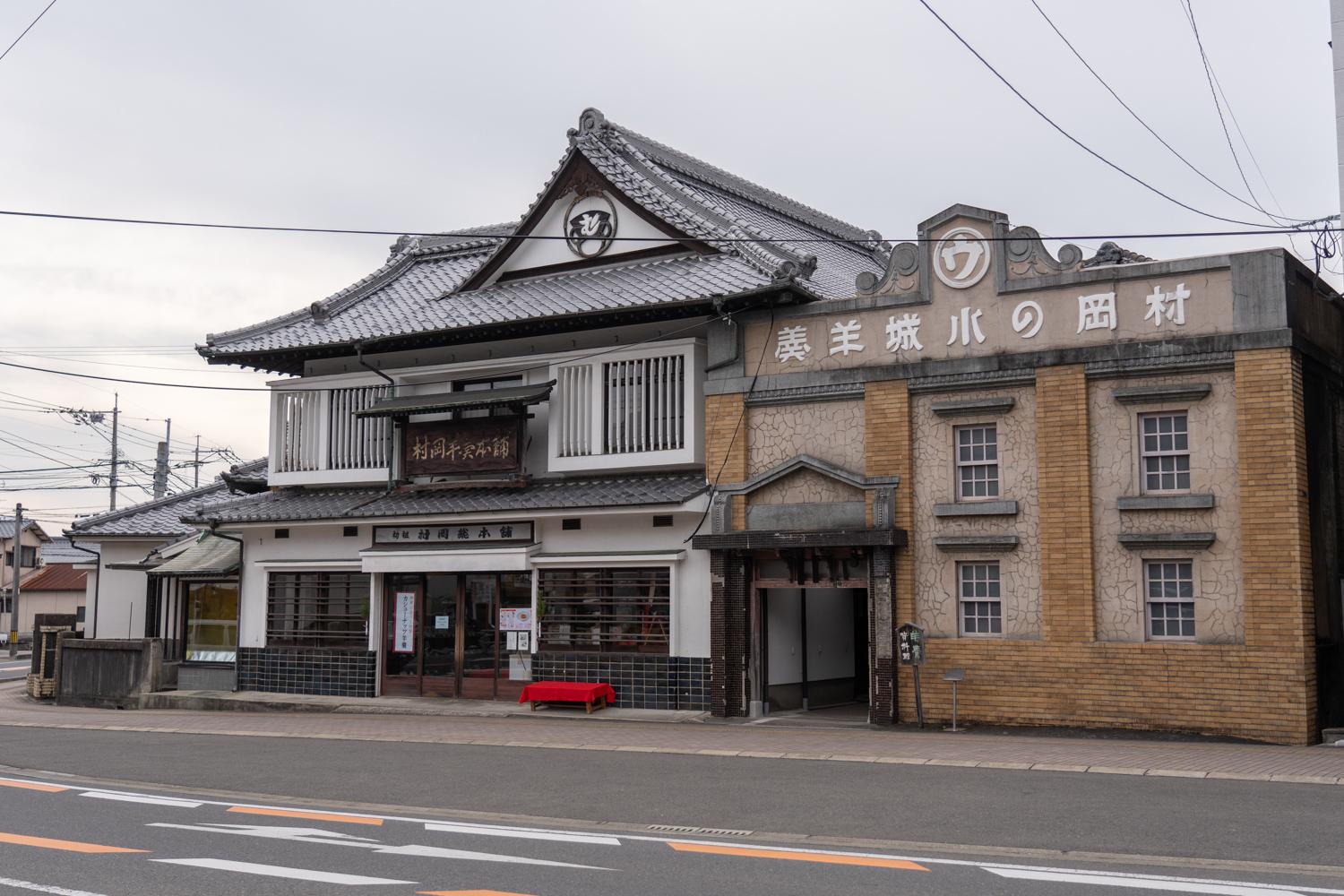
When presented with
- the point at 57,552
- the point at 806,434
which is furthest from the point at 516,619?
the point at 57,552

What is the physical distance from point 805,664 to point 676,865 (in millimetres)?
13611

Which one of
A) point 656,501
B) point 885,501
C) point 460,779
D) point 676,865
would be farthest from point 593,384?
point 676,865

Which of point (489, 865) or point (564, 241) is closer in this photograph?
point (489, 865)

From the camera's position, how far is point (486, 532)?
77.8 ft

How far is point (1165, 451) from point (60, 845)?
48.0 feet

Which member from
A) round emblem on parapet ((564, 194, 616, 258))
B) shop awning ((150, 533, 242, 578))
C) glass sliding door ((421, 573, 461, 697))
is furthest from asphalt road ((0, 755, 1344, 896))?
shop awning ((150, 533, 242, 578))

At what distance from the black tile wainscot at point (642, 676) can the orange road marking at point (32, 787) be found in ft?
31.8

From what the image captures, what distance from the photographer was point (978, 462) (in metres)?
19.4

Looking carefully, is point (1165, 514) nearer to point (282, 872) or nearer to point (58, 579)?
point (282, 872)

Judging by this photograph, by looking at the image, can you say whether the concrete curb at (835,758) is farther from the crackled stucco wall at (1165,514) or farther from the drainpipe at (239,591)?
the drainpipe at (239,591)

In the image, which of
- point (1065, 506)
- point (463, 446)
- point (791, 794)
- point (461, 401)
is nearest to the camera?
point (791, 794)

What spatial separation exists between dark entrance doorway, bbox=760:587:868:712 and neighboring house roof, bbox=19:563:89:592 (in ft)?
191

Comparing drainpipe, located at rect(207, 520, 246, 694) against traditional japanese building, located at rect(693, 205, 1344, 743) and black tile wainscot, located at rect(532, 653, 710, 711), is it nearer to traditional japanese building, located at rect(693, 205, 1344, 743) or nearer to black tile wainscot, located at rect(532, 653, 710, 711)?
black tile wainscot, located at rect(532, 653, 710, 711)

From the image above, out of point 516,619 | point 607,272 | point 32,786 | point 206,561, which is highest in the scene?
point 607,272
